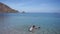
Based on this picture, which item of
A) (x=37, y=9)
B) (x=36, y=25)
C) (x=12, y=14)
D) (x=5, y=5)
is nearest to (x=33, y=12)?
(x=37, y=9)

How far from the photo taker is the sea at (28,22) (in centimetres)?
139

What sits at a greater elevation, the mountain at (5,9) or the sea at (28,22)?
the mountain at (5,9)

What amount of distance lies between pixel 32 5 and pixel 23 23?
327 mm

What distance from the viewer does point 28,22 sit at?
1412 mm

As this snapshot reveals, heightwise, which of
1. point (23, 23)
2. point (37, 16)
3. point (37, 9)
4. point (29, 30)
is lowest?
point (29, 30)

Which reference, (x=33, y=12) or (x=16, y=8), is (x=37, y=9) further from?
(x=16, y=8)

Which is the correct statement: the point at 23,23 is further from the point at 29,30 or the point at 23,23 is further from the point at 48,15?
the point at 48,15

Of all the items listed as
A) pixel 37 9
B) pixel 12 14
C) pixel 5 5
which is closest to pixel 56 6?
pixel 37 9

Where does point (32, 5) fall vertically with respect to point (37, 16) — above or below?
above

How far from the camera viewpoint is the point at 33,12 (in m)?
1.44

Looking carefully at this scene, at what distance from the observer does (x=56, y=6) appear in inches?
55.6

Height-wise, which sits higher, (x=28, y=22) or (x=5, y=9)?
(x=5, y=9)

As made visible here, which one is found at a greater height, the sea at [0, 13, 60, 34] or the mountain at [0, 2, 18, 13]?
the mountain at [0, 2, 18, 13]

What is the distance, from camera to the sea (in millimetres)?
1392
